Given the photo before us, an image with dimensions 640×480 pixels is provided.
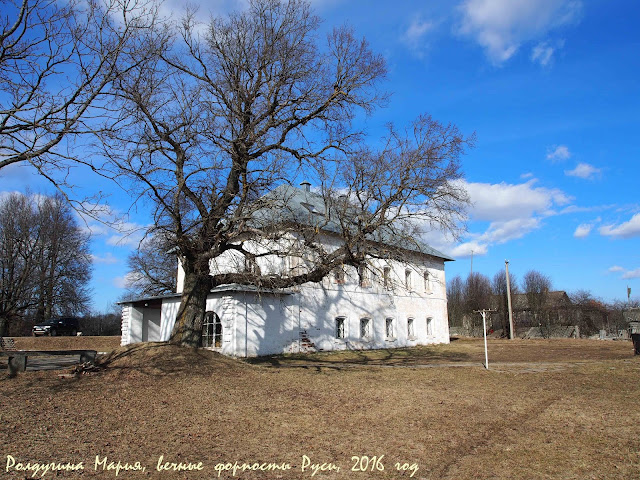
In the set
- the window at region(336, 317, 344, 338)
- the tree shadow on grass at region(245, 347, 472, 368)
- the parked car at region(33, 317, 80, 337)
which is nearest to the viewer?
the tree shadow on grass at region(245, 347, 472, 368)

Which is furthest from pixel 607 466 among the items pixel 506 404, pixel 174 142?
pixel 174 142

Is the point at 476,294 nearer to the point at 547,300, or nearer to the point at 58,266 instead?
the point at 547,300

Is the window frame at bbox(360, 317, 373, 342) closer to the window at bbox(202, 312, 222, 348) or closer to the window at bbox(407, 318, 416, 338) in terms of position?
the window at bbox(407, 318, 416, 338)

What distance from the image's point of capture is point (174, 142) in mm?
12477

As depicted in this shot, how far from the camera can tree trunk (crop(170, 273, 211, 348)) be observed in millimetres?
13328

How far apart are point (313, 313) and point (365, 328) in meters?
4.61

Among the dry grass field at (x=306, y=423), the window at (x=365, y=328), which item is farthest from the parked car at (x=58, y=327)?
the dry grass field at (x=306, y=423)

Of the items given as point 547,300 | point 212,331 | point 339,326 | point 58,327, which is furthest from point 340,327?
point 547,300

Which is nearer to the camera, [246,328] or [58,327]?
[246,328]

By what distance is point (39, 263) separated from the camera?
1318 inches

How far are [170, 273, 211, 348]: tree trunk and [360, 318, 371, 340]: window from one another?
14.1 m

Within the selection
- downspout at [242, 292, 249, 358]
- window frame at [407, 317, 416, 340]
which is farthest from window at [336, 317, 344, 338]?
window frame at [407, 317, 416, 340]

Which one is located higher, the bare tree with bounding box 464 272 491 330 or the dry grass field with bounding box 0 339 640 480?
the bare tree with bounding box 464 272 491 330

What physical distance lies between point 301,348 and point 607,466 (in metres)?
17.2
